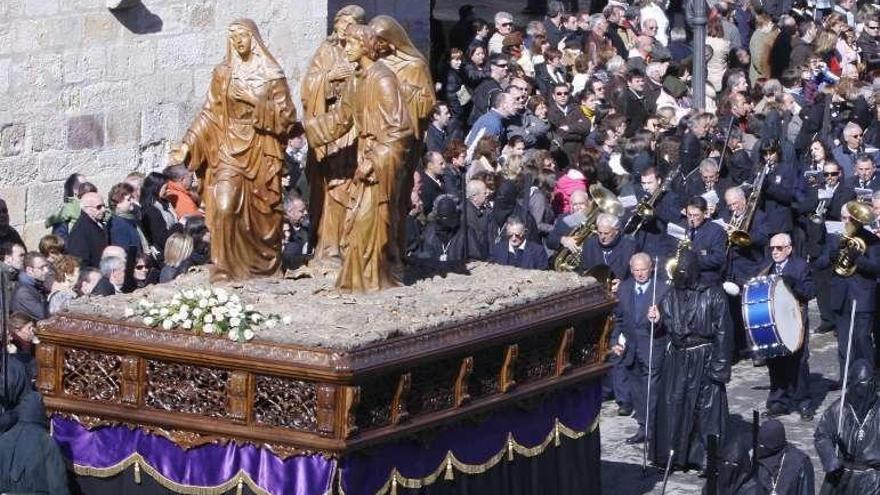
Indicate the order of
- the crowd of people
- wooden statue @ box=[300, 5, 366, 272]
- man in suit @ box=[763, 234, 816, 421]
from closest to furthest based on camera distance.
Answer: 1. wooden statue @ box=[300, 5, 366, 272]
2. the crowd of people
3. man in suit @ box=[763, 234, 816, 421]

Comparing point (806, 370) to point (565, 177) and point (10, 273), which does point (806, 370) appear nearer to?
point (565, 177)

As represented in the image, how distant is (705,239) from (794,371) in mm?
1587

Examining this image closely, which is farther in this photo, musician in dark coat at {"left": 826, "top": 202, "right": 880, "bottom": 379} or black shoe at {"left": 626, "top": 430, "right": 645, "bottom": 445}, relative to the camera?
musician in dark coat at {"left": 826, "top": 202, "right": 880, "bottom": 379}

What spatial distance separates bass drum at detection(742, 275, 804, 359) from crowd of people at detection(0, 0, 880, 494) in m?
0.31

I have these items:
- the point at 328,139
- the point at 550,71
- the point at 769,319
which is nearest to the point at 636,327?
the point at 769,319

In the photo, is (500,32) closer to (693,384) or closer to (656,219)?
(656,219)

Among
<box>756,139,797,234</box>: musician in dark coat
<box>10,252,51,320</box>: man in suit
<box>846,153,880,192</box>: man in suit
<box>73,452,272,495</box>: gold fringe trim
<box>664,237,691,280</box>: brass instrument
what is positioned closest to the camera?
<box>73,452,272,495</box>: gold fringe trim

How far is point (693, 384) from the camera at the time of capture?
20250 mm

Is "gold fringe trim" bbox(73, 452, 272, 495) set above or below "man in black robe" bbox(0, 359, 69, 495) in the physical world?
below

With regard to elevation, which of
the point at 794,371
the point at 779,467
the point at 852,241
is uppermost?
the point at 852,241

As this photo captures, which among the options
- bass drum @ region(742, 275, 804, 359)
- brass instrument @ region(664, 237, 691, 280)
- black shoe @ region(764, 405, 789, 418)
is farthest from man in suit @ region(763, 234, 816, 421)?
brass instrument @ region(664, 237, 691, 280)

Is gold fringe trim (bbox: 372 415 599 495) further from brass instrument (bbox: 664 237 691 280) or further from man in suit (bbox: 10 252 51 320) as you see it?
man in suit (bbox: 10 252 51 320)

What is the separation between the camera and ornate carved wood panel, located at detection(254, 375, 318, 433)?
1622cm

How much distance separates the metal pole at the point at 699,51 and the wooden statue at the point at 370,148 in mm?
11044
